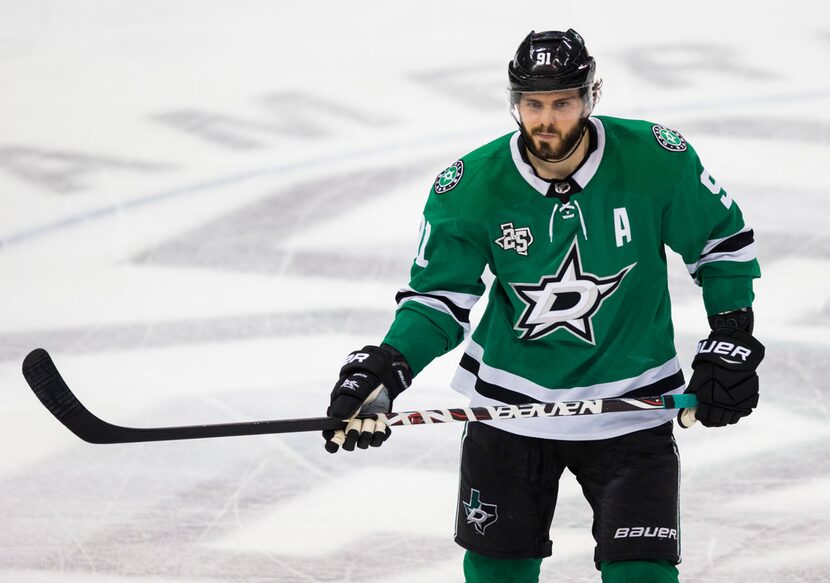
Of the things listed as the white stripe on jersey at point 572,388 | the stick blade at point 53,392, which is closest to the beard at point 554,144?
the white stripe on jersey at point 572,388

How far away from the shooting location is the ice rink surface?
3.94m

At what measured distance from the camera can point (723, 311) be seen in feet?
9.73

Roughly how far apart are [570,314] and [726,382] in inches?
12.9

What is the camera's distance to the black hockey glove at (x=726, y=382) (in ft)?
9.34

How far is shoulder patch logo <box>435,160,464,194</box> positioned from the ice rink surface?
1.21 metres

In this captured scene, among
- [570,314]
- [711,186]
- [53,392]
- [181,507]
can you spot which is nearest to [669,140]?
[711,186]

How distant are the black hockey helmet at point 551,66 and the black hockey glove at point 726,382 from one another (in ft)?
1.92

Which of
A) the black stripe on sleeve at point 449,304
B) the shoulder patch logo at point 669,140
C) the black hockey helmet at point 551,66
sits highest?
the black hockey helmet at point 551,66

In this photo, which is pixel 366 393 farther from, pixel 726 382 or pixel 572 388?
pixel 726 382

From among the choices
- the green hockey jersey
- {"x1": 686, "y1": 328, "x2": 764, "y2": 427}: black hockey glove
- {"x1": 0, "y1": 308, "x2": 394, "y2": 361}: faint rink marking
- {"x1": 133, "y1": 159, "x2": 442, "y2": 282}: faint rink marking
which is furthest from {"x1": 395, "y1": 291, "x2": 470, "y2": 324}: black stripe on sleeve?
{"x1": 133, "y1": 159, "x2": 442, "y2": 282}: faint rink marking

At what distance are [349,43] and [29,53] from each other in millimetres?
1745

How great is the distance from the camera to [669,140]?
9.64 ft

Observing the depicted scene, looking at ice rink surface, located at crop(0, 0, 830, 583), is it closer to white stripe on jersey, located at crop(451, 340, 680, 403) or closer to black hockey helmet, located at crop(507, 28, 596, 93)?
white stripe on jersey, located at crop(451, 340, 680, 403)

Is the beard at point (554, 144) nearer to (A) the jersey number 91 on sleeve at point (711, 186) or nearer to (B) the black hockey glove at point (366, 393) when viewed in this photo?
(A) the jersey number 91 on sleeve at point (711, 186)
